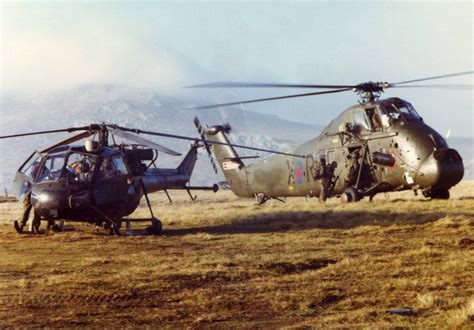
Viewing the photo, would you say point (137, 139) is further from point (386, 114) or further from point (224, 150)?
point (224, 150)

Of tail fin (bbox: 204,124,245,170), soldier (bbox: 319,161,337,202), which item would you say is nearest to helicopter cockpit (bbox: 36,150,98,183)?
soldier (bbox: 319,161,337,202)

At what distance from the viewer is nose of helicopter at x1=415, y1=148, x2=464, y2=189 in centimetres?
2123

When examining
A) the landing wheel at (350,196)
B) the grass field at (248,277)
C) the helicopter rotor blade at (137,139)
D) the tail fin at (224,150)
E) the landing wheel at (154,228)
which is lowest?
the grass field at (248,277)

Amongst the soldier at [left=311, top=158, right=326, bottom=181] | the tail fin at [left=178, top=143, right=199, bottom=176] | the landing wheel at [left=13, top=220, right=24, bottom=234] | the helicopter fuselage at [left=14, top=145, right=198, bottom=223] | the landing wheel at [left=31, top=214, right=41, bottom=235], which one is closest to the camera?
the helicopter fuselage at [left=14, top=145, right=198, bottom=223]

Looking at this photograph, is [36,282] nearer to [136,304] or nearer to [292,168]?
[136,304]

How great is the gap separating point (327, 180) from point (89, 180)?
1168cm

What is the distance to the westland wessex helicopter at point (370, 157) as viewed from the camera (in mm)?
21609

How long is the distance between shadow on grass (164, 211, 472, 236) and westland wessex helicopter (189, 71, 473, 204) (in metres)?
2.36

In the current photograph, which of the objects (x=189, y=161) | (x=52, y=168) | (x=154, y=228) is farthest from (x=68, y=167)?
(x=189, y=161)

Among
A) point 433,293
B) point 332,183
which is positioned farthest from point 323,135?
point 433,293

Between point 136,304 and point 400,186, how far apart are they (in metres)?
16.8

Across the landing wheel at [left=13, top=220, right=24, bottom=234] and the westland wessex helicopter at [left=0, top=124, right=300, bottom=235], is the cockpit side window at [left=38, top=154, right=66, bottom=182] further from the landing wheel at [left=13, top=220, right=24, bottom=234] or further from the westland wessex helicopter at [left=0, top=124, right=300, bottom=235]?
the landing wheel at [left=13, top=220, right=24, bottom=234]

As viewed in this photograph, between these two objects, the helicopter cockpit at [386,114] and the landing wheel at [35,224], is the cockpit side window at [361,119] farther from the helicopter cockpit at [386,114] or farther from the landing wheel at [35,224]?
the landing wheel at [35,224]

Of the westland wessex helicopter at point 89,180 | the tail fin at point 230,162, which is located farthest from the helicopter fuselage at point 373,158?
the westland wessex helicopter at point 89,180
